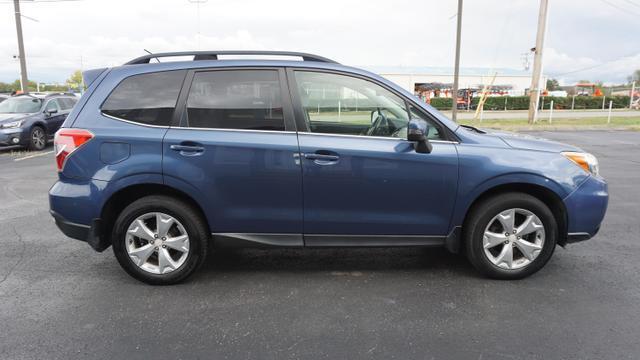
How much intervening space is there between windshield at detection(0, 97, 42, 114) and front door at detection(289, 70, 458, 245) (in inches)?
490

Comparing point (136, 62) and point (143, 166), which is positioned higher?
point (136, 62)

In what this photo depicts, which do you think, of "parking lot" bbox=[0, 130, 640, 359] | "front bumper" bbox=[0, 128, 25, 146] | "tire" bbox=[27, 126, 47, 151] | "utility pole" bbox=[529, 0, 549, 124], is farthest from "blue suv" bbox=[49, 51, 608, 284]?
"utility pole" bbox=[529, 0, 549, 124]

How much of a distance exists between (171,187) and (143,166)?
27 centimetres

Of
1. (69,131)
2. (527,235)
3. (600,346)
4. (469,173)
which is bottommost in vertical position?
(600,346)

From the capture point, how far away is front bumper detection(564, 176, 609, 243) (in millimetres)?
3652

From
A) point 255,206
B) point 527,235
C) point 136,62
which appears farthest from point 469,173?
point 136,62

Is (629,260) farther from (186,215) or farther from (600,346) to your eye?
(186,215)

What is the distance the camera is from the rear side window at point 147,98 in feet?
11.9

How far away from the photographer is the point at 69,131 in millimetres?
3594


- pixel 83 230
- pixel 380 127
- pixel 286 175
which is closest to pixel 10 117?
pixel 83 230

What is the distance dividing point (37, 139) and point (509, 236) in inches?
519

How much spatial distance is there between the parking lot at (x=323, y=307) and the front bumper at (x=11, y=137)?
8862mm

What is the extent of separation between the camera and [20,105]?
42.6ft

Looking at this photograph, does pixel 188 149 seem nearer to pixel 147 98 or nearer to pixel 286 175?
pixel 147 98
